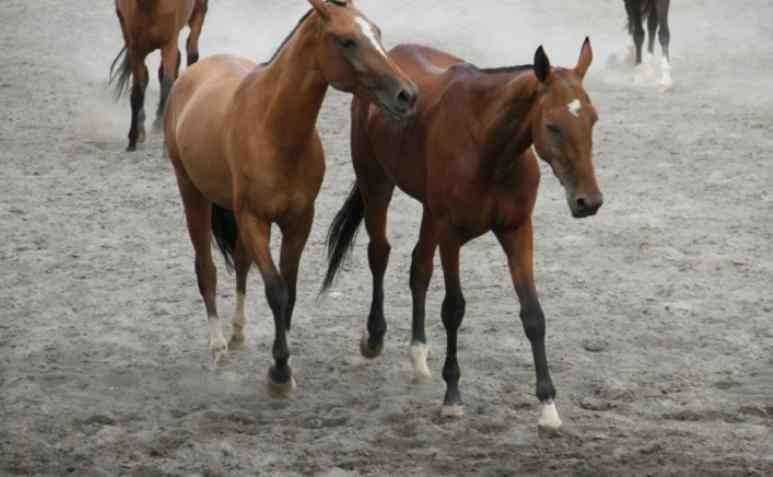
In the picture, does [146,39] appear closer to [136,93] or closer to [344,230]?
[136,93]

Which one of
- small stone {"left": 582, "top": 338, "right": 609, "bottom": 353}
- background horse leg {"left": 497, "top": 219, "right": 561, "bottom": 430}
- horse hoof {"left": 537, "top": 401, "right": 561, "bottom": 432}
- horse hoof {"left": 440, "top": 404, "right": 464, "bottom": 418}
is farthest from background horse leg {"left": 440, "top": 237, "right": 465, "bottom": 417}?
small stone {"left": 582, "top": 338, "right": 609, "bottom": 353}

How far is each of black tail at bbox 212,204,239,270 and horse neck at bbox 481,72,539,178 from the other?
6.07ft

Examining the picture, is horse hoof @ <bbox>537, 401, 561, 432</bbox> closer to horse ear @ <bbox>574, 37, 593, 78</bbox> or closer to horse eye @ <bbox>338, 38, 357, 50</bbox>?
horse ear @ <bbox>574, 37, 593, 78</bbox>

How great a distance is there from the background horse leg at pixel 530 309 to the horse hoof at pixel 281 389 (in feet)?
3.73

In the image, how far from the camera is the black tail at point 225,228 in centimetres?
762

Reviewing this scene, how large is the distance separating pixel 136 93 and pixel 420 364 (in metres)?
5.30

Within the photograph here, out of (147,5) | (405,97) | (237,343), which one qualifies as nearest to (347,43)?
Result: (405,97)

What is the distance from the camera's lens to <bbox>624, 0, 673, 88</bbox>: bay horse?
1371cm

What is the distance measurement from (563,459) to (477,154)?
1.25 metres

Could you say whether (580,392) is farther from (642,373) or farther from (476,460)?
(476,460)

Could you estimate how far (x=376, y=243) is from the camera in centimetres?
734

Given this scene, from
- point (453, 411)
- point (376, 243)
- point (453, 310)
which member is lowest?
point (453, 411)

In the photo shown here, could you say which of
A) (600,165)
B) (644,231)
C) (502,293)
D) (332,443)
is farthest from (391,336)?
(600,165)

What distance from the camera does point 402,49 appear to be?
286 inches
